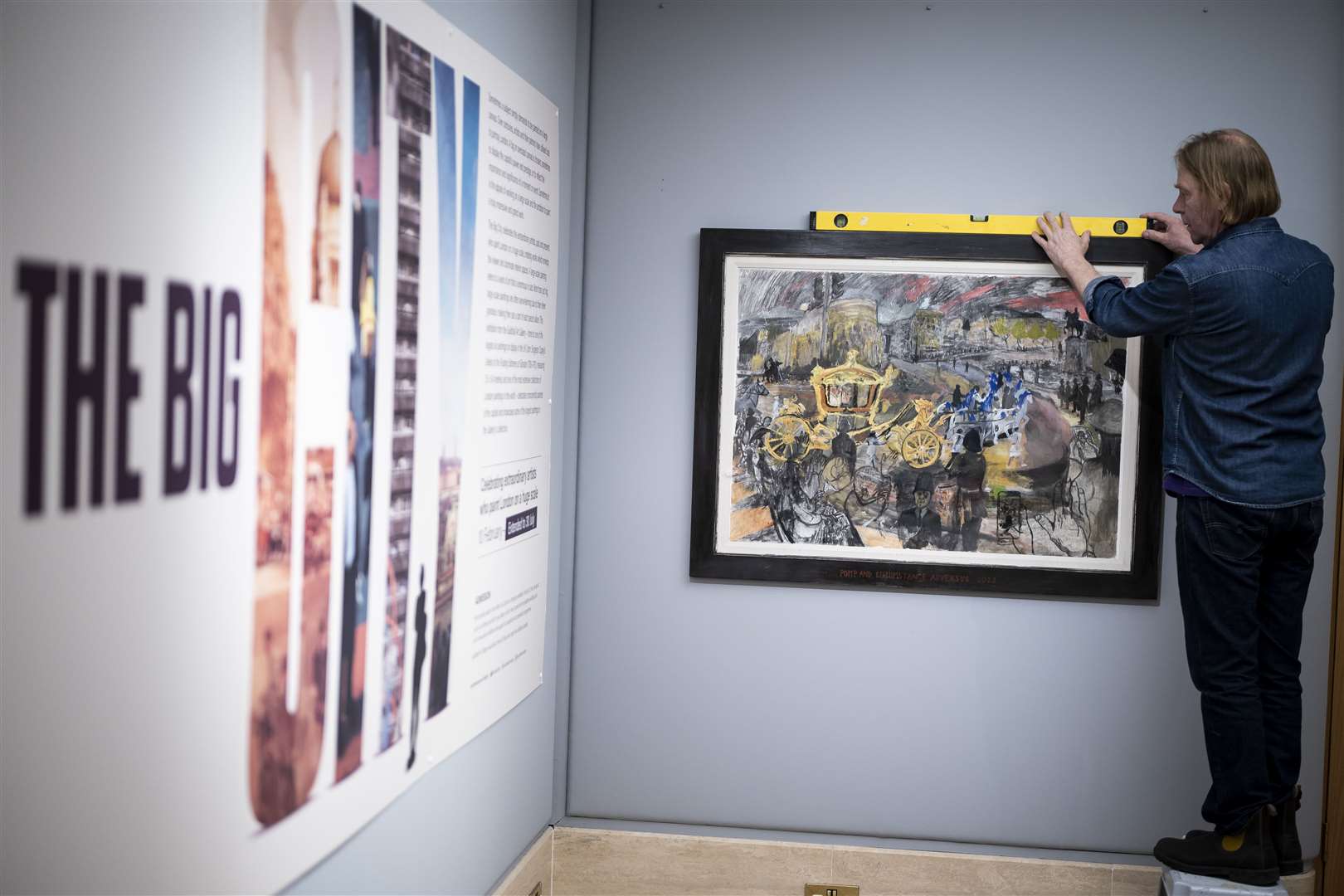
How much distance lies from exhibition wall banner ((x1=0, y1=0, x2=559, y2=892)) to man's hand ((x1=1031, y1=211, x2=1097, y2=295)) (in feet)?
3.97

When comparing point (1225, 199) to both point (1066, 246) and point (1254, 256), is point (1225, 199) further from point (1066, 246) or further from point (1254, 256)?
point (1066, 246)

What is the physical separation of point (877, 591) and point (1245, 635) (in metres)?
0.75

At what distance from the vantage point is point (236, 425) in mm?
1219

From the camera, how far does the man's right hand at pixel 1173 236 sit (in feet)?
7.69

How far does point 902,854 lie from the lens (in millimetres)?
2504

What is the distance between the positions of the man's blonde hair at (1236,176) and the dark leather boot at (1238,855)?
1200mm

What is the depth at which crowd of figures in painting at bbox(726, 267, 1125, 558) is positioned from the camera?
2432mm

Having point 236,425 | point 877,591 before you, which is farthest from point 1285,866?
point 236,425

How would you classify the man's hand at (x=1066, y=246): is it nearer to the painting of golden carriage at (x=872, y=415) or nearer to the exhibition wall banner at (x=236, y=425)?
the painting of golden carriage at (x=872, y=415)

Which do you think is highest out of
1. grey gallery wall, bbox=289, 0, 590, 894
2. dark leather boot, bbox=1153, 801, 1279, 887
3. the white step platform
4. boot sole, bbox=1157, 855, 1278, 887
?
grey gallery wall, bbox=289, 0, 590, 894

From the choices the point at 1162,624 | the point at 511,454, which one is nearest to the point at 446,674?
the point at 511,454

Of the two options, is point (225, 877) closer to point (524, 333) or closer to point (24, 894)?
point (24, 894)

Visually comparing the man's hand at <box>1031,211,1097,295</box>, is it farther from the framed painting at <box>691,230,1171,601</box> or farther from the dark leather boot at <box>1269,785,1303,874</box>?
the dark leather boot at <box>1269,785,1303,874</box>

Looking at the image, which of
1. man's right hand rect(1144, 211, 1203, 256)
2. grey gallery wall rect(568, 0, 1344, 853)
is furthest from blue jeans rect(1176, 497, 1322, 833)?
man's right hand rect(1144, 211, 1203, 256)
